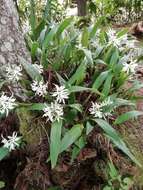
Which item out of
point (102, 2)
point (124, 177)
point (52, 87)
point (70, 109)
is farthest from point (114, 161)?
point (102, 2)

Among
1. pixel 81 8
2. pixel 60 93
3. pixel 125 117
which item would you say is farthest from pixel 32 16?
pixel 81 8

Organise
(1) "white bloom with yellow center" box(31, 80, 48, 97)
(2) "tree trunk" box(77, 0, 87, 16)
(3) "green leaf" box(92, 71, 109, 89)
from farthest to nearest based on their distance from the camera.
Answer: (2) "tree trunk" box(77, 0, 87, 16)
(3) "green leaf" box(92, 71, 109, 89)
(1) "white bloom with yellow center" box(31, 80, 48, 97)

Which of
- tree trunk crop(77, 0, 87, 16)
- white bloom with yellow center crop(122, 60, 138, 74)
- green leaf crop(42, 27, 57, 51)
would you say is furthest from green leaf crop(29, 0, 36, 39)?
tree trunk crop(77, 0, 87, 16)

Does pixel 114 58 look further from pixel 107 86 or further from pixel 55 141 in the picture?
pixel 55 141

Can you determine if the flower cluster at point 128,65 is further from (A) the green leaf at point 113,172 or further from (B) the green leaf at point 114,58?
(A) the green leaf at point 113,172

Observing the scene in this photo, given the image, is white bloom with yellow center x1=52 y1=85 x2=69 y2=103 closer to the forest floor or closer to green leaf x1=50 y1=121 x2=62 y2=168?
green leaf x1=50 y1=121 x2=62 y2=168

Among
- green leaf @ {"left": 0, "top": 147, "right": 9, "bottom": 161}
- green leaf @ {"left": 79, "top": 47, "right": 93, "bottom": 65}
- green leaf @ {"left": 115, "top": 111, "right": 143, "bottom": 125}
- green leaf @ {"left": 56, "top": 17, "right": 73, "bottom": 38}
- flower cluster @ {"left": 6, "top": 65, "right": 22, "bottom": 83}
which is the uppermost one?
green leaf @ {"left": 56, "top": 17, "right": 73, "bottom": 38}
